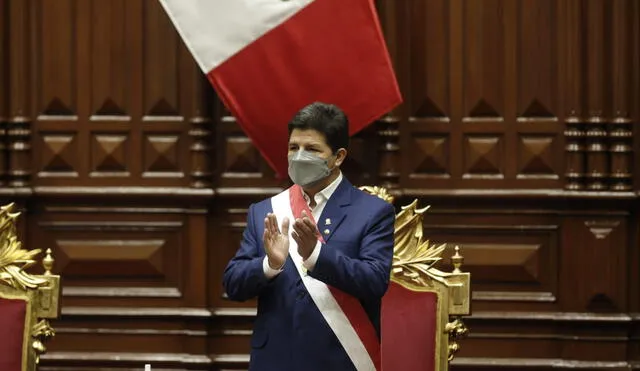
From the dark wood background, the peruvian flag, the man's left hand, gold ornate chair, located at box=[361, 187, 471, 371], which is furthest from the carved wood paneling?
the man's left hand

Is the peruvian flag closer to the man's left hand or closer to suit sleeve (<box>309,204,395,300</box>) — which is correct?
suit sleeve (<box>309,204,395,300</box>)

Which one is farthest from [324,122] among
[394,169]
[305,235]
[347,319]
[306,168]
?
[394,169]

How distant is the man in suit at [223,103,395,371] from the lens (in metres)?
3.11

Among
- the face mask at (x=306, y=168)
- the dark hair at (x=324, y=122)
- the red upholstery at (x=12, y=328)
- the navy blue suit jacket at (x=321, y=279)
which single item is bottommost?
the red upholstery at (x=12, y=328)

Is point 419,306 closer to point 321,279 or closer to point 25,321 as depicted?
point 321,279

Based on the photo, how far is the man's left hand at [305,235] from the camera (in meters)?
3.00

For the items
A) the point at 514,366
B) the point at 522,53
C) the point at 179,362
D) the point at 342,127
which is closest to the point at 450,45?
the point at 522,53

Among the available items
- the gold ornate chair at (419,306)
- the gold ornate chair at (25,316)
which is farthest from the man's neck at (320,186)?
the gold ornate chair at (25,316)

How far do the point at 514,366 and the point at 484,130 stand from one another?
97 cm

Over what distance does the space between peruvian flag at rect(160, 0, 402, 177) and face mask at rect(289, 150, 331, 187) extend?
1921 mm

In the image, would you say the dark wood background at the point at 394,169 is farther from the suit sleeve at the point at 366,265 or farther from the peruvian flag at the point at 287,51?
the suit sleeve at the point at 366,265

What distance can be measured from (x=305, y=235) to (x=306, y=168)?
0.24 m

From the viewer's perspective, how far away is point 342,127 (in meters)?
3.30

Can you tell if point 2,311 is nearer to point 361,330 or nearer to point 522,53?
point 361,330
